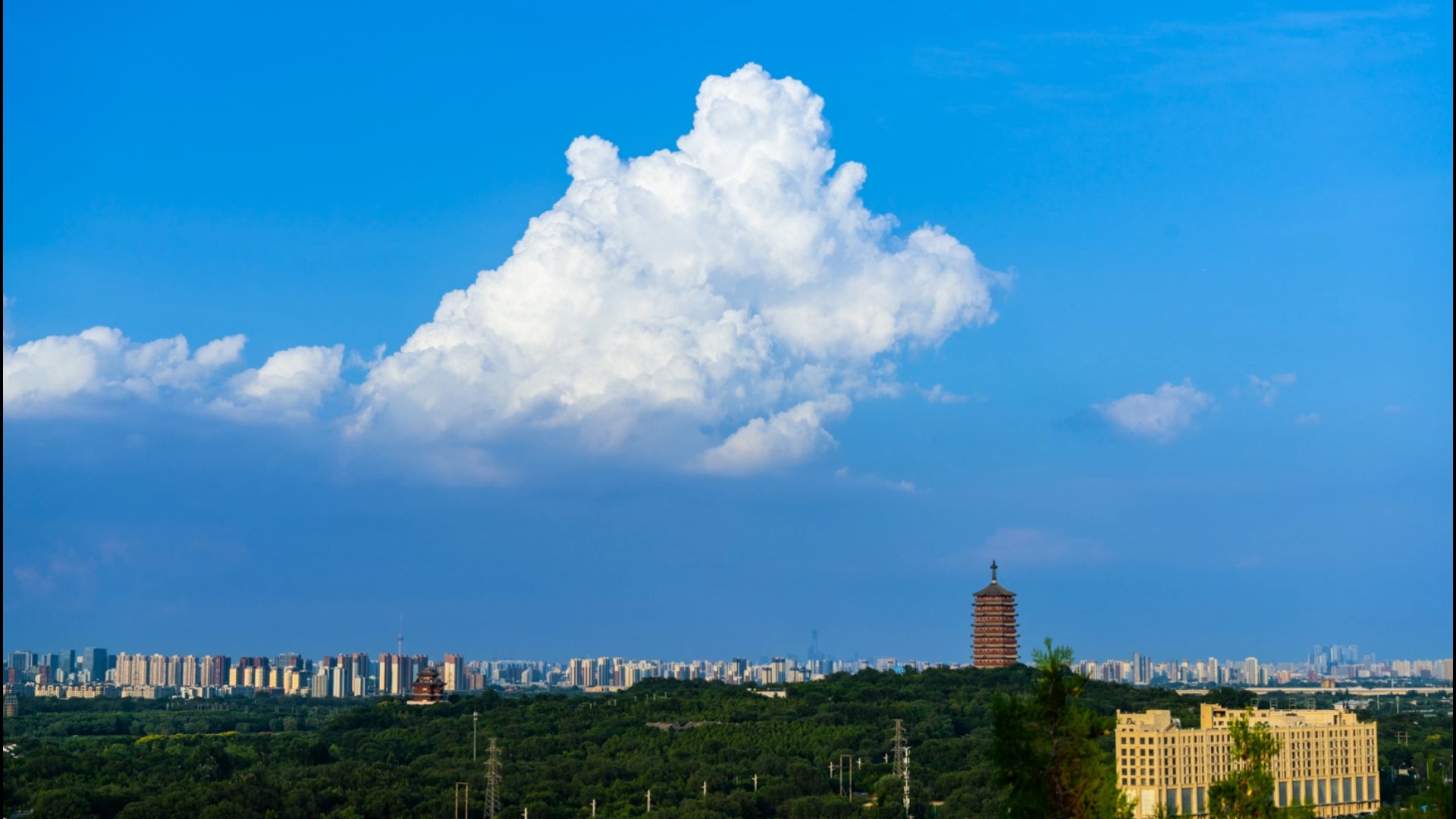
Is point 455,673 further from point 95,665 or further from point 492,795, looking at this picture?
point 492,795

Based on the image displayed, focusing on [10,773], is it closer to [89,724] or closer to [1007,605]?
[89,724]

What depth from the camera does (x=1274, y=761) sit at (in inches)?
1970

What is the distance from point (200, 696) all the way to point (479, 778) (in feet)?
296

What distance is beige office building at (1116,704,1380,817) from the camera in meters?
47.4

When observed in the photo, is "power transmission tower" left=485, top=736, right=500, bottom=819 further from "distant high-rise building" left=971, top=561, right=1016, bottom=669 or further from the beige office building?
"distant high-rise building" left=971, top=561, right=1016, bottom=669

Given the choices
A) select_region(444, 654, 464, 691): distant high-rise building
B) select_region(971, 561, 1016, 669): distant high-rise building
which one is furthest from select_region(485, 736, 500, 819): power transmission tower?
select_region(444, 654, 464, 691): distant high-rise building

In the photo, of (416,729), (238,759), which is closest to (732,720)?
(416,729)

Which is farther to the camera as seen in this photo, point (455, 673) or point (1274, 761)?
point (455, 673)

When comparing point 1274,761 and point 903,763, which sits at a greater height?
point 1274,761

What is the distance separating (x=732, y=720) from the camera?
66.5m

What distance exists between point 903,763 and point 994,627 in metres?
28.4

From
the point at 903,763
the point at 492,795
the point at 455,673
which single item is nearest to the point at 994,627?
the point at 903,763

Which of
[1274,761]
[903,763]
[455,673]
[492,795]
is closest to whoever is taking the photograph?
[492,795]

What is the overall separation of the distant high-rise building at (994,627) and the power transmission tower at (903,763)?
1801 cm
